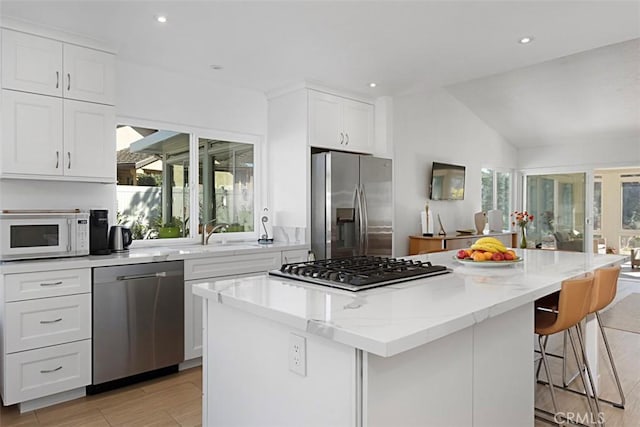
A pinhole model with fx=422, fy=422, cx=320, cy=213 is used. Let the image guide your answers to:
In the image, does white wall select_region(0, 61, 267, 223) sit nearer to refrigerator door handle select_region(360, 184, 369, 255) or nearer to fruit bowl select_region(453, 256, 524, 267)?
refrigerator door handle select_region(360, 184, 369, 255)

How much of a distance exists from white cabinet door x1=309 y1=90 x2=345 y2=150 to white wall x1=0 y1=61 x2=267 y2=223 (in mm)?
660

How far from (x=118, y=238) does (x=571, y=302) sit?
303 centimetres

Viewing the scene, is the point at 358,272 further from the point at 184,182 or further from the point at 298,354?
the point at 184,182

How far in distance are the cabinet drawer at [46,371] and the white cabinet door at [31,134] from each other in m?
1.18

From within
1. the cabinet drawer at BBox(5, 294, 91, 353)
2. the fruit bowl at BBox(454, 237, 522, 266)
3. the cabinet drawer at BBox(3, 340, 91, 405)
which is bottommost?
the cabinet drawer at BBox(3, 340, 91, 405)

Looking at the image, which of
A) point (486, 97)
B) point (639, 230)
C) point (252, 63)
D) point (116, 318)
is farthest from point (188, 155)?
point (639, 230)

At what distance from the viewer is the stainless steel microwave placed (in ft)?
8.58

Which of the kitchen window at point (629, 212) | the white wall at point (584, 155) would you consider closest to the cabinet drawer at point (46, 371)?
the white wall at point (584, 155)

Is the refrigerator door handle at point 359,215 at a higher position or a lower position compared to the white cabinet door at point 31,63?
lower

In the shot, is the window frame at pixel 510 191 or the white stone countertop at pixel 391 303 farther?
the window frame at pixel 510 191

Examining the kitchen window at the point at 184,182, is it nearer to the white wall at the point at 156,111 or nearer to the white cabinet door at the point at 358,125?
the white wall at the point at 156,111

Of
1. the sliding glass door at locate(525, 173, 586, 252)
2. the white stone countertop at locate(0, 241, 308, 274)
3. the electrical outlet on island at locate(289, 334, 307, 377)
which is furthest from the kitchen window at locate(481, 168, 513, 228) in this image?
the electrical outlet on island at locate(289, 334, 307, 377)

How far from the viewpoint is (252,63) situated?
3.62m

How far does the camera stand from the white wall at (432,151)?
221 inches
